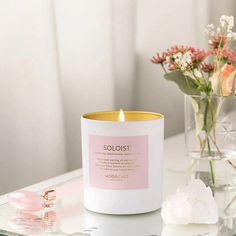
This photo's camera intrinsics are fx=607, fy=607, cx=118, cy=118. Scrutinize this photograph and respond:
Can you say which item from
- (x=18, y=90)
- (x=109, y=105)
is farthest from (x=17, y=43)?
(x=109, y=105)

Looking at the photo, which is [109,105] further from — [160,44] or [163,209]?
[163,209]

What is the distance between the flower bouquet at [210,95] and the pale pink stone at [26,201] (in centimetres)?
26

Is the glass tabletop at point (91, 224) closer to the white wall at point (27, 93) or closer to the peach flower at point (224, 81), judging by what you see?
the peach flower at point (224, 81)

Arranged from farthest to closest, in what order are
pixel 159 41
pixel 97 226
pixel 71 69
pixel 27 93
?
pixel 159 41 → pixel 71 69 → pixel 27 93 → pixel 97 226

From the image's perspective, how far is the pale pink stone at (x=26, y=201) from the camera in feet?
2.60

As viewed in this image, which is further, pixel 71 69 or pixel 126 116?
pixel 71 69

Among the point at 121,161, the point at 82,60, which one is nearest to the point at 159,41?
the point at 82,60

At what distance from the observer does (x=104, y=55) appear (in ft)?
4.42

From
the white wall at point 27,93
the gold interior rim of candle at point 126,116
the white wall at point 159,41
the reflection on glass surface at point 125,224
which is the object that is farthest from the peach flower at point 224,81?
the white wall at point 159,41

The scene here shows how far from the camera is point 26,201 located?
0.79 metres

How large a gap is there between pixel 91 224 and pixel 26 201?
10 centimetres

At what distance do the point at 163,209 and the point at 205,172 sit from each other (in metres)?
0.20

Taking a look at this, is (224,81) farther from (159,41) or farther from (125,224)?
(159,41)

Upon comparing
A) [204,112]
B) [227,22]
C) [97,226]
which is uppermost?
[227,22]
